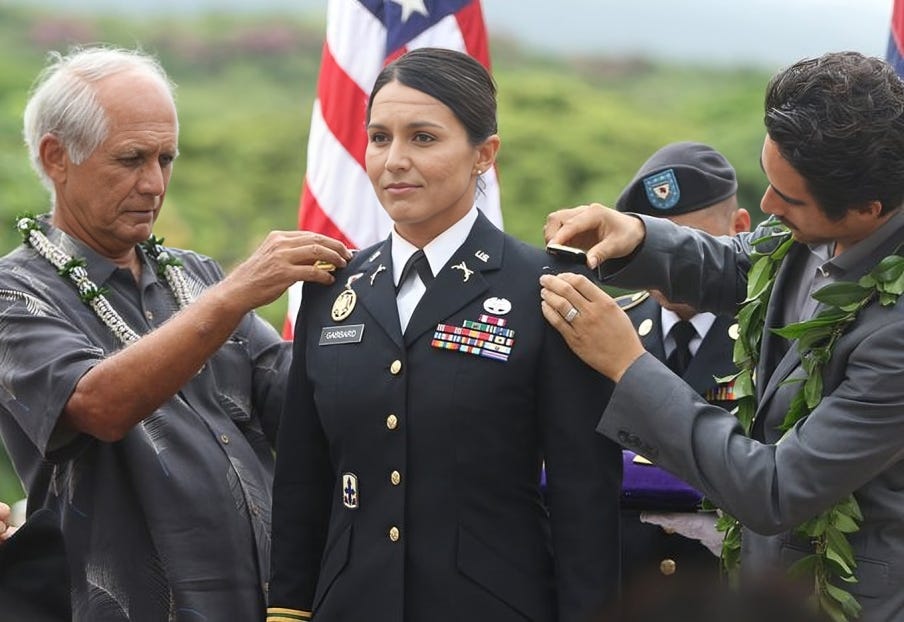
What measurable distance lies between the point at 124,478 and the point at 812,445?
5.60 ft

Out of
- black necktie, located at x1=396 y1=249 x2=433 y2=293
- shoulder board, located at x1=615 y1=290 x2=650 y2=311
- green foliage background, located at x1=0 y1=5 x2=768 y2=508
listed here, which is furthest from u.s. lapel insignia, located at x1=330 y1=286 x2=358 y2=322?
green foliage background, located at x1=0 y1=5 x2=768 y2=508

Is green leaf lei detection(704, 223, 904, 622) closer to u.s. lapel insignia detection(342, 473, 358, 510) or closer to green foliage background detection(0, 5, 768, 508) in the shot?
u.s. lapel insignia detection(342, 473, 358, 510)

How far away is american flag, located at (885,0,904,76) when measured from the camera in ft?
15.2

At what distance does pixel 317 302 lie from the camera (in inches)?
133

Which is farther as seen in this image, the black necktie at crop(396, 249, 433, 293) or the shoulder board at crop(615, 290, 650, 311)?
the shoulder board at crop(615, 290, 650, 311)

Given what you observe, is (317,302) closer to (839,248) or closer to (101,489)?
(101,489)

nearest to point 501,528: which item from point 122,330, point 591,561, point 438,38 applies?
point 591,561

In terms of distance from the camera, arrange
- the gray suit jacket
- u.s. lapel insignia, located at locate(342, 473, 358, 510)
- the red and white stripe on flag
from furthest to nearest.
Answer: the red and white stripe on flag < u.s. lapel insignia, located at locate(342, 473, 358, 510) < the gray suit jacket

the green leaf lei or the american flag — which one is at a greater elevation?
the american flag

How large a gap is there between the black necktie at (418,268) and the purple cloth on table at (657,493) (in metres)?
0.90

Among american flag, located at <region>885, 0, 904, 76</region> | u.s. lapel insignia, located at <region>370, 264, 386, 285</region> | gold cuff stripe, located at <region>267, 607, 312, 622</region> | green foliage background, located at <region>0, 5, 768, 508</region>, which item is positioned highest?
american flag, located at <region>885, 0, 904, 76</region>

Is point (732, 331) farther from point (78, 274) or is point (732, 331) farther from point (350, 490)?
point (78, 274)

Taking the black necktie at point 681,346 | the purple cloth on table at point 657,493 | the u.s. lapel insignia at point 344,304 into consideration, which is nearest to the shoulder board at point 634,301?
the black necktie at point 681,346

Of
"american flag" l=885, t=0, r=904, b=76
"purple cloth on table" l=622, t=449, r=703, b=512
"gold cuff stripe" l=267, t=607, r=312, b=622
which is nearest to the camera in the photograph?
"gold cuff stripe" l=267, t=607, r=312, b=622
